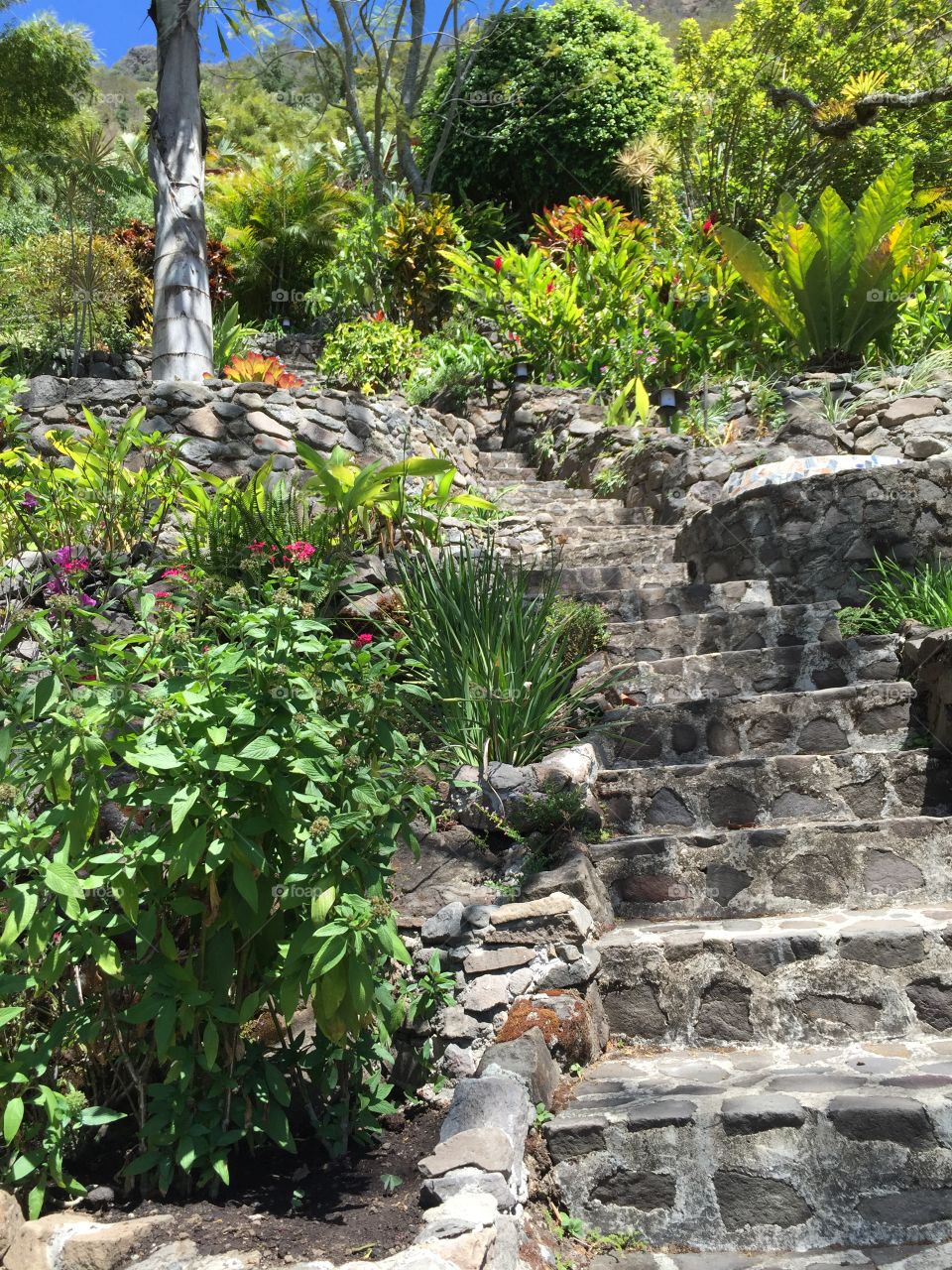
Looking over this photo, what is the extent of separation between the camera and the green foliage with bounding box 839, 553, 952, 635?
15.7ft

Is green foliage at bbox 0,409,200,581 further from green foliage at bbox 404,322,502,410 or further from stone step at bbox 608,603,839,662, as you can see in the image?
green foliage at bbox 404,322,502,410

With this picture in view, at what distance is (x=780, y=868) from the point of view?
11.8 feet

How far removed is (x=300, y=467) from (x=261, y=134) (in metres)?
18.3

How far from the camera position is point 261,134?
22.4 m

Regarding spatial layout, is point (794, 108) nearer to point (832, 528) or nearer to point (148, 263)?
point (148, 263)

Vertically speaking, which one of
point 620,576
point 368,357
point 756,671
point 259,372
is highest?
point 368,357

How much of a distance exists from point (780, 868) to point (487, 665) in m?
1.21

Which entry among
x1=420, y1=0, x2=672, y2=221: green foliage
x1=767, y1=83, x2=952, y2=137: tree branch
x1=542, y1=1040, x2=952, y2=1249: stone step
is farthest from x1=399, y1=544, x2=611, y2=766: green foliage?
x1=420, y1=0, x2=672, y2=221: green foliage

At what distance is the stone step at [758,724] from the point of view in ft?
14.0

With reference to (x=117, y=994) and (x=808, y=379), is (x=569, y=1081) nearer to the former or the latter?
(x=117, y=994)

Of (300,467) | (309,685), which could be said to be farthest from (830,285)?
(309,685)

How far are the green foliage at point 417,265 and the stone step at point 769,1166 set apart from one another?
33.3ft

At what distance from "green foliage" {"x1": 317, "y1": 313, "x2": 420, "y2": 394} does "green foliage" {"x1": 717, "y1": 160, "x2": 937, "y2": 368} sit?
9.58 ft

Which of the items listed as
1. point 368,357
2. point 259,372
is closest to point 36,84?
point 368,357
